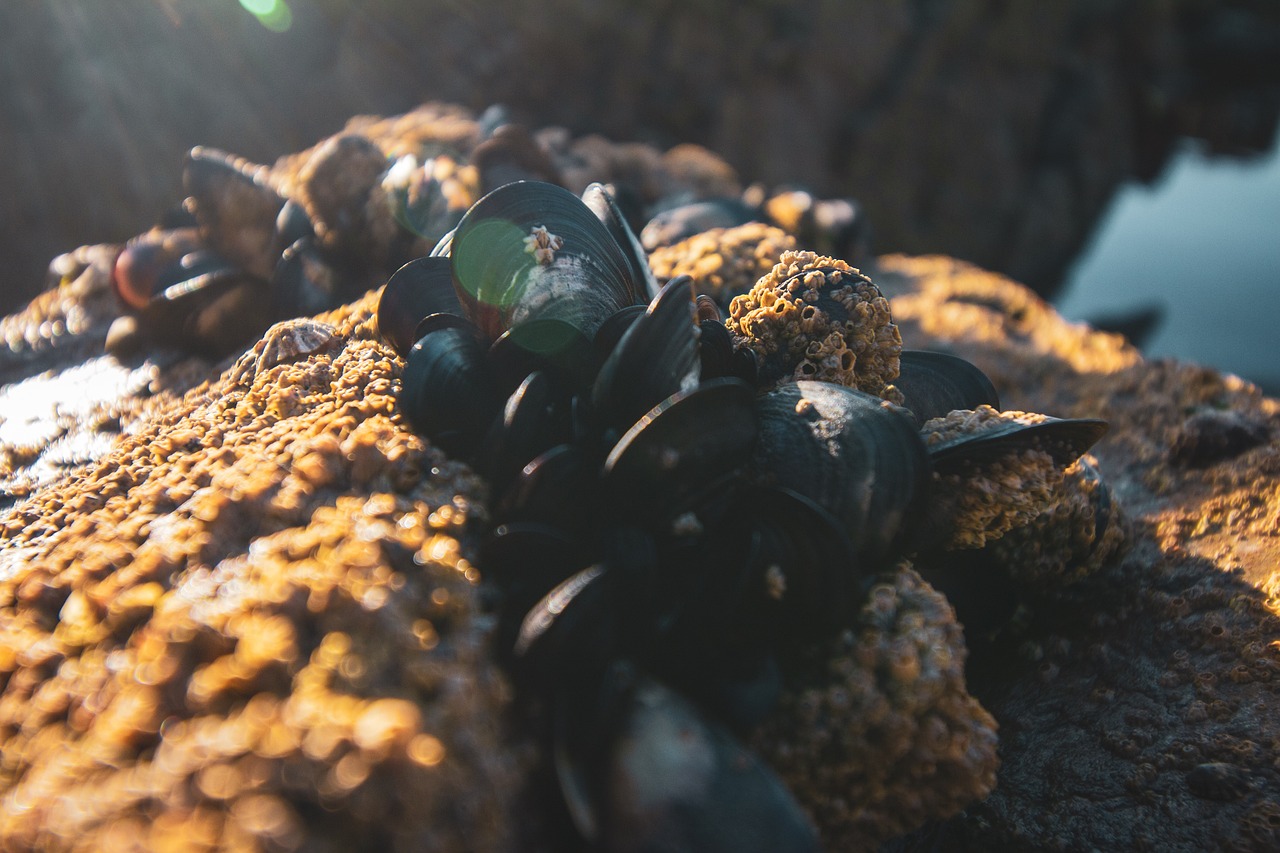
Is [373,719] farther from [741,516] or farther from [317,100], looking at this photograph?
[317,100]

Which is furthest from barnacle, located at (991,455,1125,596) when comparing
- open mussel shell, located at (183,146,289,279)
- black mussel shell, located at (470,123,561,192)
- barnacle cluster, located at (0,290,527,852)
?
open mussel shell, located at (183,146,289,279)

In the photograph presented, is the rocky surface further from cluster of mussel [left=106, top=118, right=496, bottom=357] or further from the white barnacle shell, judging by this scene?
cluster of mussel [left=106, top=118, right=496, bottom=357]

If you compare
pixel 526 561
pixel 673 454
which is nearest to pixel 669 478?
pixel 673 454

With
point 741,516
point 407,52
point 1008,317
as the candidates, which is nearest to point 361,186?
point 741,516

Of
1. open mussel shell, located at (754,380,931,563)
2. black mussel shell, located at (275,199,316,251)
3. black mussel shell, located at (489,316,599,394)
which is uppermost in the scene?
open mussel shell, located at (754,380,931,563)

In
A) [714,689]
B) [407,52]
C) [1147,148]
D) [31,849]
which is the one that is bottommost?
[31,849]

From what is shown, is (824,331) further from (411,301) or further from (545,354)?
(411,301)

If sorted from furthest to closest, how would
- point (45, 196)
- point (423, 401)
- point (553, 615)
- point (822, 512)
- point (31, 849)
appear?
point (45, 196), point (423, 401), point (822, 512), point (553, 615), point (31, 849)

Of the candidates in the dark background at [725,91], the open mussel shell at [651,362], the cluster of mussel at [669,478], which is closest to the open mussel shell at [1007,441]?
the cluster of mussel at [669,478]
